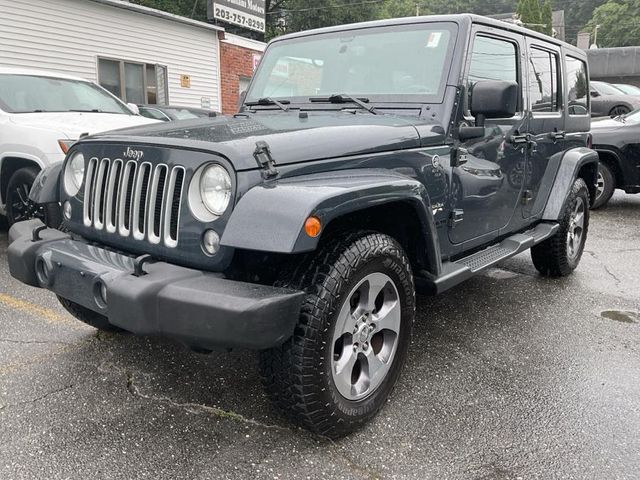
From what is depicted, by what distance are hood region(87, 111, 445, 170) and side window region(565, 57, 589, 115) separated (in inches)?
88.3

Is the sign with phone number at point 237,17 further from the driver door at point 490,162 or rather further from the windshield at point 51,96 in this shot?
the driver door at point 490,162

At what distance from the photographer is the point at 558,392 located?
2865mm

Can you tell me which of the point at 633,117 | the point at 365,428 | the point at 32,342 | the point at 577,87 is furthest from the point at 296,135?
the point at 633,117

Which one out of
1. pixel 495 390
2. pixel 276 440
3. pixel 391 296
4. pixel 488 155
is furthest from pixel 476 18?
pixel 276 440

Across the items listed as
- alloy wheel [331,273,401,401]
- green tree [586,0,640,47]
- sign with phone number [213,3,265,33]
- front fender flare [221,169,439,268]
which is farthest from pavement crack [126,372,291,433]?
green tree [586,0,640,47]

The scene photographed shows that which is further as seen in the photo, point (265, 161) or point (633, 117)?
point (633, 117)

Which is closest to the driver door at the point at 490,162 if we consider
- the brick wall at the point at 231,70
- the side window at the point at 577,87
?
the side window at the point at 577,87

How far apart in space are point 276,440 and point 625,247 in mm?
5125

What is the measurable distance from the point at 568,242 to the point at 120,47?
11.3 m

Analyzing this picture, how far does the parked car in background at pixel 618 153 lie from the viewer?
7648 mm

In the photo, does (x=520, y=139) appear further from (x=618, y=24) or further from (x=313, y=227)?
(x=618, y=24)

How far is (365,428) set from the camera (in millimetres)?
2494

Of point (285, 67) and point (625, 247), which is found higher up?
point (285, 67)

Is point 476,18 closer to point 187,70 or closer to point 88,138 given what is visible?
point 88,138
